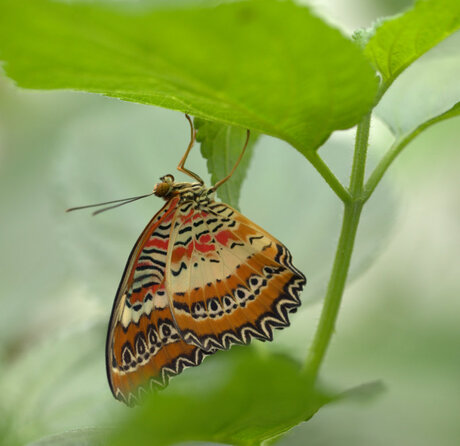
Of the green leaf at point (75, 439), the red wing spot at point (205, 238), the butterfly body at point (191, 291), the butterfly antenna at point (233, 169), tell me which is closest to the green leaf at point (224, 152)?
the butterfly antenna at point (233, 169)

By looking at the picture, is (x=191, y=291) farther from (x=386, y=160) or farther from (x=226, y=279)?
(x=386, y=160)

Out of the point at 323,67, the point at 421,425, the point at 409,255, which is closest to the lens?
the point at 323,67

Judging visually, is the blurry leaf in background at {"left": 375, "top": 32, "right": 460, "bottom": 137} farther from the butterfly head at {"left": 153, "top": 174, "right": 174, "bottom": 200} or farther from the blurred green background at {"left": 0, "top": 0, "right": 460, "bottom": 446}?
the butterfly head at {"left": 153, "top": 174, "right": 174, "bottom": 200}

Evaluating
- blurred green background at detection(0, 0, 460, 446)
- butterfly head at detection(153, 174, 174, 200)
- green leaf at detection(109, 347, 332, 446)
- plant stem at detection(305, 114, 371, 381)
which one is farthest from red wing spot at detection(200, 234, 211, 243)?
green leaf at detection(109, 347, 332, 446)

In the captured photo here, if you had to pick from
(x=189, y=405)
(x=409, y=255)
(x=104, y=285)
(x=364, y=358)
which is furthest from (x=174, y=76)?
(x=409, y=255)

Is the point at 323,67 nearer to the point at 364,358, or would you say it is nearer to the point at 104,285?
the point at 104,285

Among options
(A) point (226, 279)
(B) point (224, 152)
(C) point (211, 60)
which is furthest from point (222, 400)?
(A) point (226, 279)
